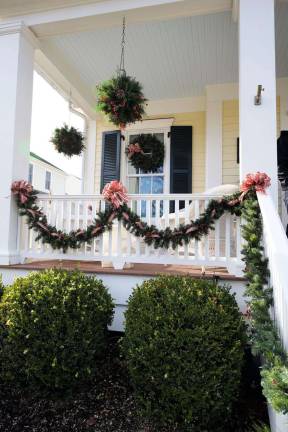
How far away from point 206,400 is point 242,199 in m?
1.71

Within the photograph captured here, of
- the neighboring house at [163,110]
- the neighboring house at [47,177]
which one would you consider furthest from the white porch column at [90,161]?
the neighboring house at [47,177]

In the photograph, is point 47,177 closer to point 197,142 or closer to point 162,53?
point 197,142

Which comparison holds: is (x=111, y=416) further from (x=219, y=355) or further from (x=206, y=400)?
(x=219, y=355)

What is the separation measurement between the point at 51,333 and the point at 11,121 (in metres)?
2.53

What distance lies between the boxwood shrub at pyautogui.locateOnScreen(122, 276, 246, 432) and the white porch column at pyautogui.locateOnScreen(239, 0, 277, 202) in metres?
1.50

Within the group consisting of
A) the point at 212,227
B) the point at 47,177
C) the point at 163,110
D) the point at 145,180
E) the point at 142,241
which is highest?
the point at 47,177

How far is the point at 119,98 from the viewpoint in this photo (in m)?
3.49

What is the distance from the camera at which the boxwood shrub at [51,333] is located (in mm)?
2242

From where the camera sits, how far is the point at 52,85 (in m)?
5.44

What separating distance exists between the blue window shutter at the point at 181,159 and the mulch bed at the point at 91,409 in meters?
3.51

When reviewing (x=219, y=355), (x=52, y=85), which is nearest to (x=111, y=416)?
(x=219, y=355)

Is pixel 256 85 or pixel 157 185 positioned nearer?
pixel 256 85

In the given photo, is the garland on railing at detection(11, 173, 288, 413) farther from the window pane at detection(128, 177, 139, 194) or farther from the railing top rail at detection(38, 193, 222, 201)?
the window pane at detection(128, 177, 139, 194)

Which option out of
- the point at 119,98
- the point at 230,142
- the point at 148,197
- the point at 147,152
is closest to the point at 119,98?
the point at 119,98
